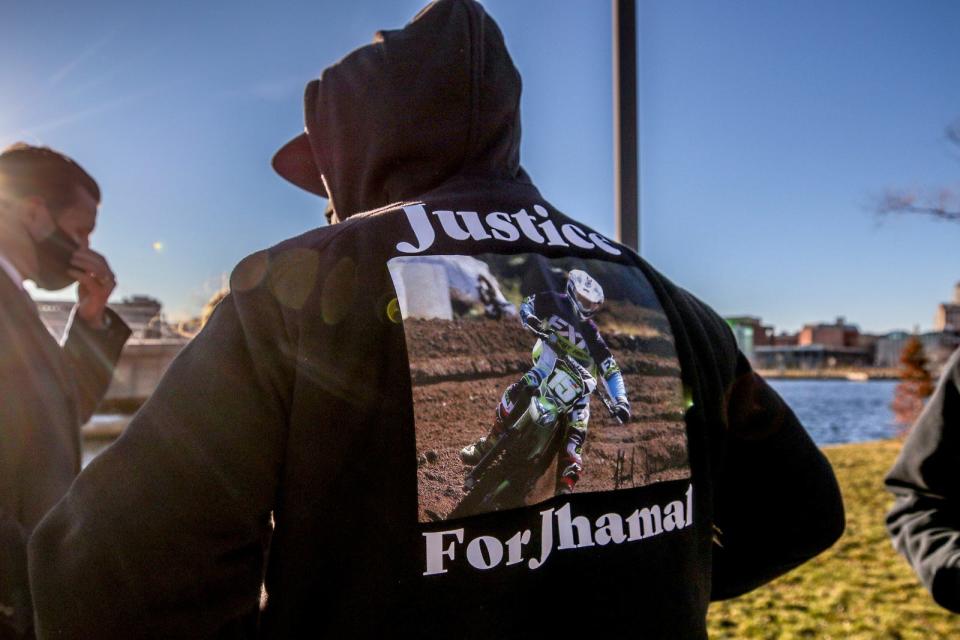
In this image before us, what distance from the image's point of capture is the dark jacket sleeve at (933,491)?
2230mm

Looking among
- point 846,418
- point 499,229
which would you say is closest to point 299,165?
point 499,229

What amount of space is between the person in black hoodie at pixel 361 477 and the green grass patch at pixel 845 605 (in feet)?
13.8

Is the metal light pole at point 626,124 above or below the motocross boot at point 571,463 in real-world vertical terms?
above

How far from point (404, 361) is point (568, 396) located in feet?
1.03

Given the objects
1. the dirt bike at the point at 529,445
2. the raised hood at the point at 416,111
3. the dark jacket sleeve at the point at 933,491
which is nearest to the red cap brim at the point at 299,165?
the raised hood at the point at 416,111

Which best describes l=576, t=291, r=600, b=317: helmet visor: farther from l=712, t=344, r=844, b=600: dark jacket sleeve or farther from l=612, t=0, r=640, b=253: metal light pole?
l=612, t=0, r=640, b=253: metal light pole

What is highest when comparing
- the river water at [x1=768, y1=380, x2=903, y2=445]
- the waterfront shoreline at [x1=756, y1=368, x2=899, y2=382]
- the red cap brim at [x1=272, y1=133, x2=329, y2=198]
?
the red cap brim at [x1=272, y1=133, x2=329, y2=198]

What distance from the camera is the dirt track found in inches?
42.3

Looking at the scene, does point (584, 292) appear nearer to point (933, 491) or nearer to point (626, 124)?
point (626, 124)

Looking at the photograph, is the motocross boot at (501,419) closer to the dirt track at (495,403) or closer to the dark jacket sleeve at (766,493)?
the dirt track at (495,403)

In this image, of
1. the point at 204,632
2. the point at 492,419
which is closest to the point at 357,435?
the point at 492,419

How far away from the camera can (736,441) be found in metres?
1.60

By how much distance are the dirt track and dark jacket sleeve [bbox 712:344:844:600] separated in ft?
1.16

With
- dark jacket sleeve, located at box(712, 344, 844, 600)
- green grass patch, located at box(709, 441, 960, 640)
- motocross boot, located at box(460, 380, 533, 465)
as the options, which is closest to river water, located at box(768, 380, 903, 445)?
green grass patch, located at box(709, 441, 960, 640)
